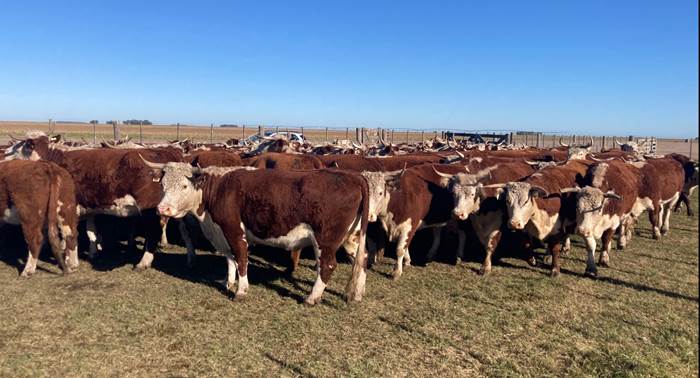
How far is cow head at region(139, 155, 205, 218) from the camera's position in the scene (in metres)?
6.02

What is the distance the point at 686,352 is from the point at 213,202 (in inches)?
214

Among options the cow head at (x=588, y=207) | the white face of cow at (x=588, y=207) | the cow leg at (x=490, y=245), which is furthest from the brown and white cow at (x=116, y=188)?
the white face of cow at (x=588, y=207)

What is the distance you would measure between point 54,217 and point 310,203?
12.7 ft

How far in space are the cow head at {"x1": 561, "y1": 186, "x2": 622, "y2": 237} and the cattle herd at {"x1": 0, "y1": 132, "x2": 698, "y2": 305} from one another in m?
0.02

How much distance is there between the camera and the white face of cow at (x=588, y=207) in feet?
23.4

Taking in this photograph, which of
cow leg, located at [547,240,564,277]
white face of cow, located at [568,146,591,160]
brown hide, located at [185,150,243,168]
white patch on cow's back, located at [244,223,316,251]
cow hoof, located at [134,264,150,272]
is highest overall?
white face of cow, located at [568,146,591,160]

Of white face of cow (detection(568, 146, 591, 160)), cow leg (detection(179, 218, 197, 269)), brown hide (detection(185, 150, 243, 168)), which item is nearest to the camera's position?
cow leg (detection(179, 218, 197, 269))

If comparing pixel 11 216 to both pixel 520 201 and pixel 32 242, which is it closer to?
pixel 32 242

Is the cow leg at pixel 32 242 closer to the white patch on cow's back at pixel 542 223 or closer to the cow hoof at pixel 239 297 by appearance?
the cow hoof at pixel 239 297

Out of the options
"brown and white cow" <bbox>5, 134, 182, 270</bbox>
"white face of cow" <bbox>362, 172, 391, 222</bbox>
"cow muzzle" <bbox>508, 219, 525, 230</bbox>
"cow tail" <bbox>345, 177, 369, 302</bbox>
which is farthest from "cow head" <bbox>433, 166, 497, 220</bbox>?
"brown and white cow" <bbox>5, 134, 182, 270</bbox>

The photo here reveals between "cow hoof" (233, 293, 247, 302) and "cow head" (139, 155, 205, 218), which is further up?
"cow head" (139, 155, 205, 218)

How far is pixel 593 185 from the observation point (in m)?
7.93

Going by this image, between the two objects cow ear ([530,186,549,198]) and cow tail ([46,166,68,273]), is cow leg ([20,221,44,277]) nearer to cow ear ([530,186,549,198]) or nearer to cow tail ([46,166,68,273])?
cow tail ([46,166,68,273])

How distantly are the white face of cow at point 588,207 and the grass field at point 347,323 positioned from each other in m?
0.76
